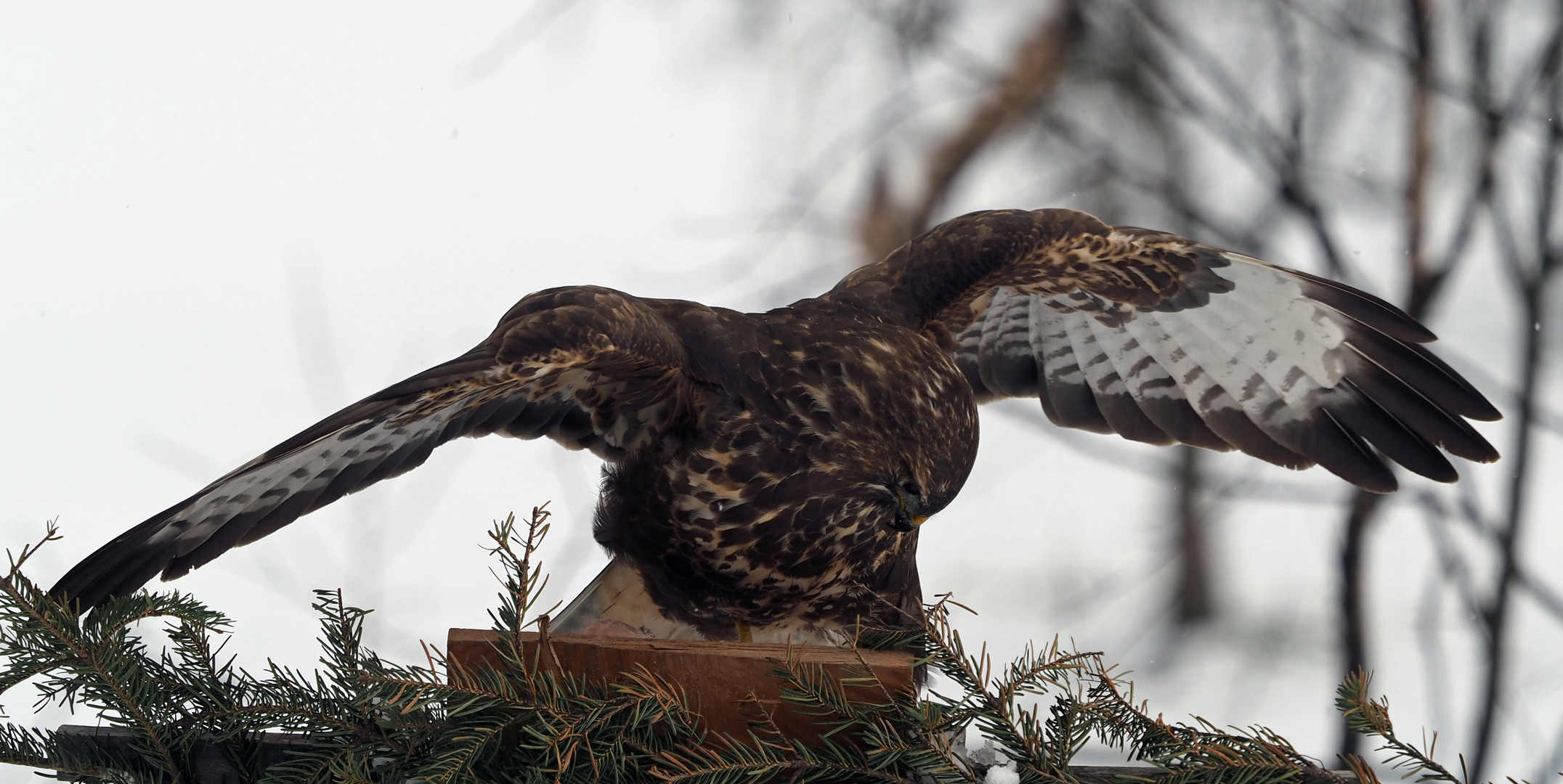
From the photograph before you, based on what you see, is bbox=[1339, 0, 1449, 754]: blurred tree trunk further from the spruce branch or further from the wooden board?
the wooden board

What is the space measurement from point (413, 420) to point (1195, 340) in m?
1.09

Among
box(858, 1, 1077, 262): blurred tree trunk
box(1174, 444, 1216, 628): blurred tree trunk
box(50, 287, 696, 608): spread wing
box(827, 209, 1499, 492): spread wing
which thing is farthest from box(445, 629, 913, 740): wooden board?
box(1174, 444, 1216, 628): blurred tree trunk

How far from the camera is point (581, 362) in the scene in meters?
1.13

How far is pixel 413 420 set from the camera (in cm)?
115

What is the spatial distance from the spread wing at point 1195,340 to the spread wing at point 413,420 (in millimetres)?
470

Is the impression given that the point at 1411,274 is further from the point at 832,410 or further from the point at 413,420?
the point at 413,420

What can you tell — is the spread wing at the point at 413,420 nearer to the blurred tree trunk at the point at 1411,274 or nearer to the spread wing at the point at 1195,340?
the spread wing at the point at 1195,340

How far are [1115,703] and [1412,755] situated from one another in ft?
0.62

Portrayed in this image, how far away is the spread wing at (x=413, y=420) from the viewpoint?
1.02 meters

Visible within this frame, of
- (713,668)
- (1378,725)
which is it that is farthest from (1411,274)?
(713,668)

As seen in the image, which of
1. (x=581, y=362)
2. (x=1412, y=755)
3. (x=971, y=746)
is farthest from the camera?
(x=581, y=362)

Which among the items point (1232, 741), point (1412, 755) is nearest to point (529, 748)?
point (1232, 741)

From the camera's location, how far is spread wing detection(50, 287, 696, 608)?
102cm

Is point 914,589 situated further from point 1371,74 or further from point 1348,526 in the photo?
point 1371,74
